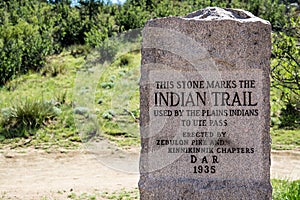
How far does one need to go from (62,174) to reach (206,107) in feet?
11.3

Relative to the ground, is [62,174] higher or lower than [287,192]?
lower

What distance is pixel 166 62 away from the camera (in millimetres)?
3680

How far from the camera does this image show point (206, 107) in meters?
3.70

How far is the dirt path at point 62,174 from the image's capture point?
5.55 m

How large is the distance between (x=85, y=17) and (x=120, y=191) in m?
11.0

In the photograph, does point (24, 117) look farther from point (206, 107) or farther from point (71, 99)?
point (206, 107)

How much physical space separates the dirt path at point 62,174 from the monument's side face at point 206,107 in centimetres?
194

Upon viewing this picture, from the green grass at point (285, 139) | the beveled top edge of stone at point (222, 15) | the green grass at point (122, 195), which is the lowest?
the green grass at point (122, 195)

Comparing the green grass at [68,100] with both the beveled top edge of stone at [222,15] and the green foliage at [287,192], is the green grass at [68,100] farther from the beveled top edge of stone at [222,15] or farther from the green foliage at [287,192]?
the beveled top edge of stone at [222,15]

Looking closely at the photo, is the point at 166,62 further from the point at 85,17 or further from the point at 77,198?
the point at 85,17

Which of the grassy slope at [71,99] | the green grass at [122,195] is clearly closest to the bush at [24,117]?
the grassy slope at [71,99]

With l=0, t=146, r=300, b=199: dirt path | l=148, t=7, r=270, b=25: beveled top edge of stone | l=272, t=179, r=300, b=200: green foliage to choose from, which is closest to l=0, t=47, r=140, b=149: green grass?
l=0, t=146, r=300, b=199: dirt path

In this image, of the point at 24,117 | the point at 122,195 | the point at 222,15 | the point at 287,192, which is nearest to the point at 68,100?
the point at 24,117

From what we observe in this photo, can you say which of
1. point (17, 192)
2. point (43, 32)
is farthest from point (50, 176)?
point (43, 32)
